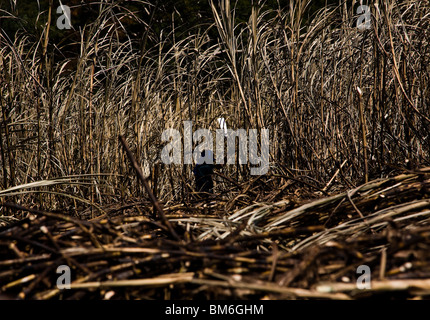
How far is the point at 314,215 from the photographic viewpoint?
0.90 m

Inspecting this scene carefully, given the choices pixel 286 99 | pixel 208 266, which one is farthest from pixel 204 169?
pixel 208 266

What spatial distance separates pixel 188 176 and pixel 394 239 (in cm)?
208

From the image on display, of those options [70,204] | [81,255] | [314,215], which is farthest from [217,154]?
[81,255]

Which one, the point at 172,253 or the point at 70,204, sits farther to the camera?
the point at 70,204

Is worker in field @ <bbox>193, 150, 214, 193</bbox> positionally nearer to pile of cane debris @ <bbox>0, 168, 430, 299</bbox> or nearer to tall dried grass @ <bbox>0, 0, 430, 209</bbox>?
tall dried grass @ <bbox>0, 0, 430, 209</bbox>
